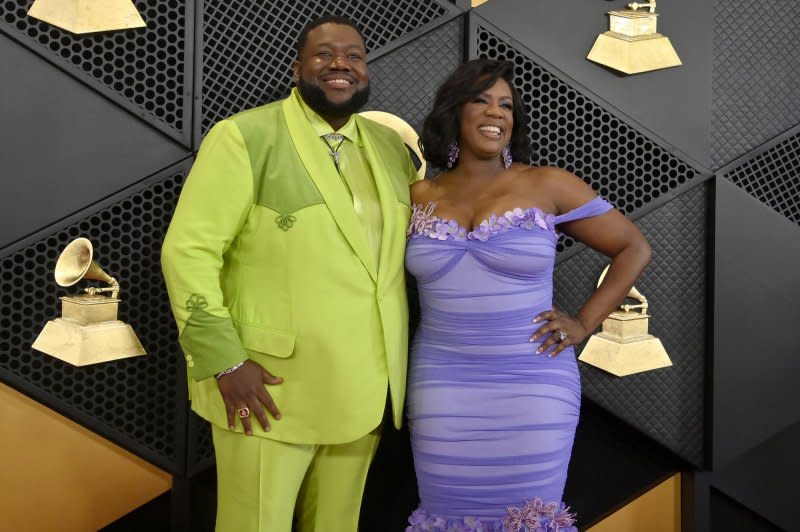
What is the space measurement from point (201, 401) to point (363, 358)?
44 cm

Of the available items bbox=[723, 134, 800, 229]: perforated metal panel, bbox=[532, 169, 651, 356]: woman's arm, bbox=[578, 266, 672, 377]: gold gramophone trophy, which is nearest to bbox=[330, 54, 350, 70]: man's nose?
bbox=[532, 169, 651, 356]: woman's arm

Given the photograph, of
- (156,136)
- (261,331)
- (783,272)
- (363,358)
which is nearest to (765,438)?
(783,272)

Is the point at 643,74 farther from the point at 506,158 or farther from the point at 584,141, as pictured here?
the point at 506,158

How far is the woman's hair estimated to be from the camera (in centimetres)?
221

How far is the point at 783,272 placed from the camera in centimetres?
307

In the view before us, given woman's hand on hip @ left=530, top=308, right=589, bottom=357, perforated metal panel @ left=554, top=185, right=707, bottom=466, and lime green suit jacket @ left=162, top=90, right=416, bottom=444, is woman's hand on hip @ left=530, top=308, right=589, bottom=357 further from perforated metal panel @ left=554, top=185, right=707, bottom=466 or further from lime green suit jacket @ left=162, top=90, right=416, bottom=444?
perforated metal panel @ left=554, top=185, right=707, bottom=466

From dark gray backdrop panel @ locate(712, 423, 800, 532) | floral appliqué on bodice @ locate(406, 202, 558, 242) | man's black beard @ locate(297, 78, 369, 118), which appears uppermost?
man's black beard @ locate(297, 78, 369, 118)

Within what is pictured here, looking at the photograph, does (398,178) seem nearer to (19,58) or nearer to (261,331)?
(261,331)

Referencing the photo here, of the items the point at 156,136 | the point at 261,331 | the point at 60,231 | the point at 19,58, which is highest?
the point at 19,58

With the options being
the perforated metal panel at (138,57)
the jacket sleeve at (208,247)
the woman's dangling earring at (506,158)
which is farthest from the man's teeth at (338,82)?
the perforated metal panel at (138,57)

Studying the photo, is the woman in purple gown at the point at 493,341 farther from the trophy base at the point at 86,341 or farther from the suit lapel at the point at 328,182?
the trophy base at the point at 86,341

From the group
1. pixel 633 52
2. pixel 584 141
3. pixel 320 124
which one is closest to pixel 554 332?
pixel 320 124

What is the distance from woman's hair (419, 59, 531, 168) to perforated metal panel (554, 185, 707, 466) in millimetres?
784

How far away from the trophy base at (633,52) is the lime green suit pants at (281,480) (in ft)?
5.02
